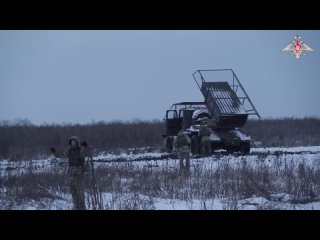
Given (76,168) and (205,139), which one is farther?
(205,139)

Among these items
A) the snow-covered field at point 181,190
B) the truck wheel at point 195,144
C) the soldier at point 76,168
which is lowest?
the snow-covered field at point 181,190

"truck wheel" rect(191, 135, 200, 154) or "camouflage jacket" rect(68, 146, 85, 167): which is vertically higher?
"truck wheel" rect(191, 135, 200, 154)

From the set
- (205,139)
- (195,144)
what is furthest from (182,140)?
(195,144)

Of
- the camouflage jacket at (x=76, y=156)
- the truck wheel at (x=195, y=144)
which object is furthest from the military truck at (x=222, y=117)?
the camouflage jacket at (x=76, y=156)

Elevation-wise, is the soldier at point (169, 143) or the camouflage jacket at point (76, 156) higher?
the soldier at point (169, 143)

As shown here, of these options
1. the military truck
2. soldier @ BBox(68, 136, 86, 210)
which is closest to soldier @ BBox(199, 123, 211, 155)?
the military truck

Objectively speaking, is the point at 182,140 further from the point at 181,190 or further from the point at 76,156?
the point at 76,156

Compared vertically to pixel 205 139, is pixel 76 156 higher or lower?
lower

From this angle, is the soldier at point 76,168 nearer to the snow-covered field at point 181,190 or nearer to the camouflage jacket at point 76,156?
the camouflage jacket at point 76,156

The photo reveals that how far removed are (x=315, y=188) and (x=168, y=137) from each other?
486 inches

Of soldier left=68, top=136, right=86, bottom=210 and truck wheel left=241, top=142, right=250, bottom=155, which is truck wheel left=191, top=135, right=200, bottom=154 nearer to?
truck wheel left=241, top=142, right=250, bottom=155

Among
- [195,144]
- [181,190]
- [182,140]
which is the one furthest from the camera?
[195,144]

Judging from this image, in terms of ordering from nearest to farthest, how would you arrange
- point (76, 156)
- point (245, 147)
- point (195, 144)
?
1. point (76, 156)
2. point (245, 147)
3. point (195, 144)
